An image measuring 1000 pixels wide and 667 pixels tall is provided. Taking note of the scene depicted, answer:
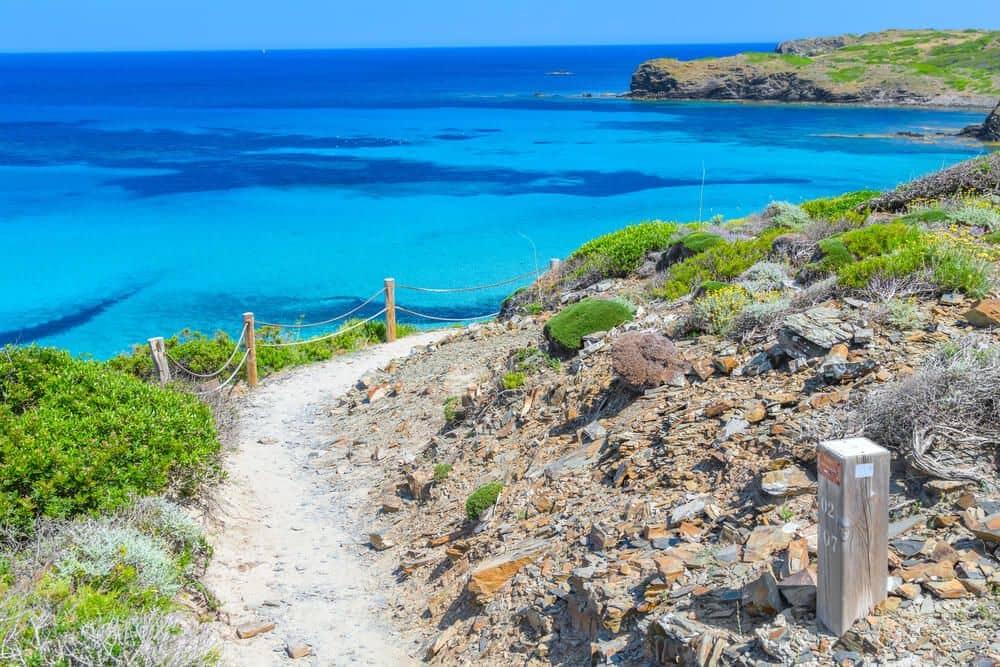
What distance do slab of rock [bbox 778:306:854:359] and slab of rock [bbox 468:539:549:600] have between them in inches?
109

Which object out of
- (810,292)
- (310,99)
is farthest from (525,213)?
(310,99)

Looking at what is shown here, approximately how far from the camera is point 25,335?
22.5 meters

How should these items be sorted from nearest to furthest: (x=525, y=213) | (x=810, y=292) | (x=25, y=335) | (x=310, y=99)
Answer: (x=810, y=292) < (x=25, y=335) < (x=525, y=213) < (x=310, y=99)

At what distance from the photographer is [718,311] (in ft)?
31.4

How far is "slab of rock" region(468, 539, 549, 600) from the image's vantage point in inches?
266

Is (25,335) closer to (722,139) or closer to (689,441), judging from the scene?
(689,441)

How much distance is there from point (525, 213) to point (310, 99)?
210 feet

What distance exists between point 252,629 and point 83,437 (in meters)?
2.26

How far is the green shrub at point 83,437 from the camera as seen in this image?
285 inches

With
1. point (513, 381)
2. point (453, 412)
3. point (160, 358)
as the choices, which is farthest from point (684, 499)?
point (160, 358)

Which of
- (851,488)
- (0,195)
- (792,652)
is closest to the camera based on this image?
(851,488)

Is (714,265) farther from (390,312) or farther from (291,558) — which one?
(291,558)

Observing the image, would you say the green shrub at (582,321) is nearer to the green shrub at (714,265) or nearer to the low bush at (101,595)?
the green shrub at (714,265)

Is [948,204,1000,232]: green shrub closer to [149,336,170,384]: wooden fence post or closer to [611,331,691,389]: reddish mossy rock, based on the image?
[611,331,691,389]: reddish mossy rock
